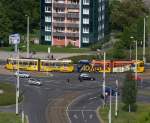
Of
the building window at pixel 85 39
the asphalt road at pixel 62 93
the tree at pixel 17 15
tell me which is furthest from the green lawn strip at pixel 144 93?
the tree at pixel 17 15

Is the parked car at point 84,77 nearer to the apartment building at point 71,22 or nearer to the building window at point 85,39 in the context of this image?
the apartment building at point 71,22

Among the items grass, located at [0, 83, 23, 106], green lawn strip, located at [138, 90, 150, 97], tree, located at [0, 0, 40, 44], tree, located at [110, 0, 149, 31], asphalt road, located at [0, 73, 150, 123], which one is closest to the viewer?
asphalt road, located at [0, 73, 150, 123]

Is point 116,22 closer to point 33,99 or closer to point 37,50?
point 37,50

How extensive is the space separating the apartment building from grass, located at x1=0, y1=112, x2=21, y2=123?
81.3 metres

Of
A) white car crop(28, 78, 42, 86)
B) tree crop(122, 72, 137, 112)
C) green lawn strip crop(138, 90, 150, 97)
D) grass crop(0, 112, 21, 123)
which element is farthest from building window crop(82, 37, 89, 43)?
grass crop(0, 112, 21, 123)

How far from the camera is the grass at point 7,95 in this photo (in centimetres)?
10531

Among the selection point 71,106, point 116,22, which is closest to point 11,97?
point 71,106

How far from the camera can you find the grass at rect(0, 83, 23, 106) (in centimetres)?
10531

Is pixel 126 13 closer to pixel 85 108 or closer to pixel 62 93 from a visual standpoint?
pixel 62 93

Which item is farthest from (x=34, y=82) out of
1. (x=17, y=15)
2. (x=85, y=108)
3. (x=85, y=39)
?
(x=17, y=15)

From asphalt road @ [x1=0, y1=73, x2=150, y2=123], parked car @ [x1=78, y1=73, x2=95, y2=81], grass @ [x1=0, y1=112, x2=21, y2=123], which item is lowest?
grass @ [x1=0, y1=112, x2=21, y2=123]

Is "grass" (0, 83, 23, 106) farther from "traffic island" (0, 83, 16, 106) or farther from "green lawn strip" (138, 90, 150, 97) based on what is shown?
"green lawn strip" (138, 90, 150, 97)

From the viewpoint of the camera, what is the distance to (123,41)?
16412cm

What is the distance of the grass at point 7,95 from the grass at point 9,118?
7689mm
